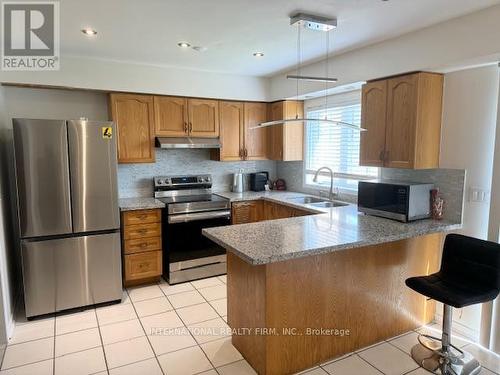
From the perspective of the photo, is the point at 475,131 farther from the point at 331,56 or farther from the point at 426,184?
the point at 331,56

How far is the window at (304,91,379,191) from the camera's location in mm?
3789

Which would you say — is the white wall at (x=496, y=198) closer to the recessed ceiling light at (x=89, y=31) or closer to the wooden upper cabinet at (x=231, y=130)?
the wooden upper cabinet at (x=231, y=130)

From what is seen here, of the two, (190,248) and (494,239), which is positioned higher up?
(494,239)

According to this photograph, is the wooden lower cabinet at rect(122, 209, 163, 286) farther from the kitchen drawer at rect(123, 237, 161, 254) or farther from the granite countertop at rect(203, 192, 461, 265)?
the granite countertop at rect(203, 192, 461, 265)

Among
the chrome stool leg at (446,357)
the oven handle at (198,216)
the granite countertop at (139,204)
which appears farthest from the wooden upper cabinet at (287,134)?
the chrome stool leg at (446,357)

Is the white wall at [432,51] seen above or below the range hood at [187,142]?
above

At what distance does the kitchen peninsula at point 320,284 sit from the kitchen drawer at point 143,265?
143cm

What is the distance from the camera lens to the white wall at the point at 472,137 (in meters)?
2.53

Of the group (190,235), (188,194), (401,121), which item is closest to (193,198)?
(188,194)

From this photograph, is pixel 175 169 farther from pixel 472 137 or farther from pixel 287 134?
pixel 472 137

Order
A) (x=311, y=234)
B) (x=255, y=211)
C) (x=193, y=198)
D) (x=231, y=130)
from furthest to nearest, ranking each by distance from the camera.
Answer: (x=231, y=130), (x=255, y=211), (x=193, y=198), (x=311, y=234)

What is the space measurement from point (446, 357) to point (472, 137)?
1634 millimetres

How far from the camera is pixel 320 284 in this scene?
2.37 m

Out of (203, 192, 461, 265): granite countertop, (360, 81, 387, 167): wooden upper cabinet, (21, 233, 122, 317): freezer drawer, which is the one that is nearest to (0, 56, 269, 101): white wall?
(21, 233, 122, 317): freezer drawer
